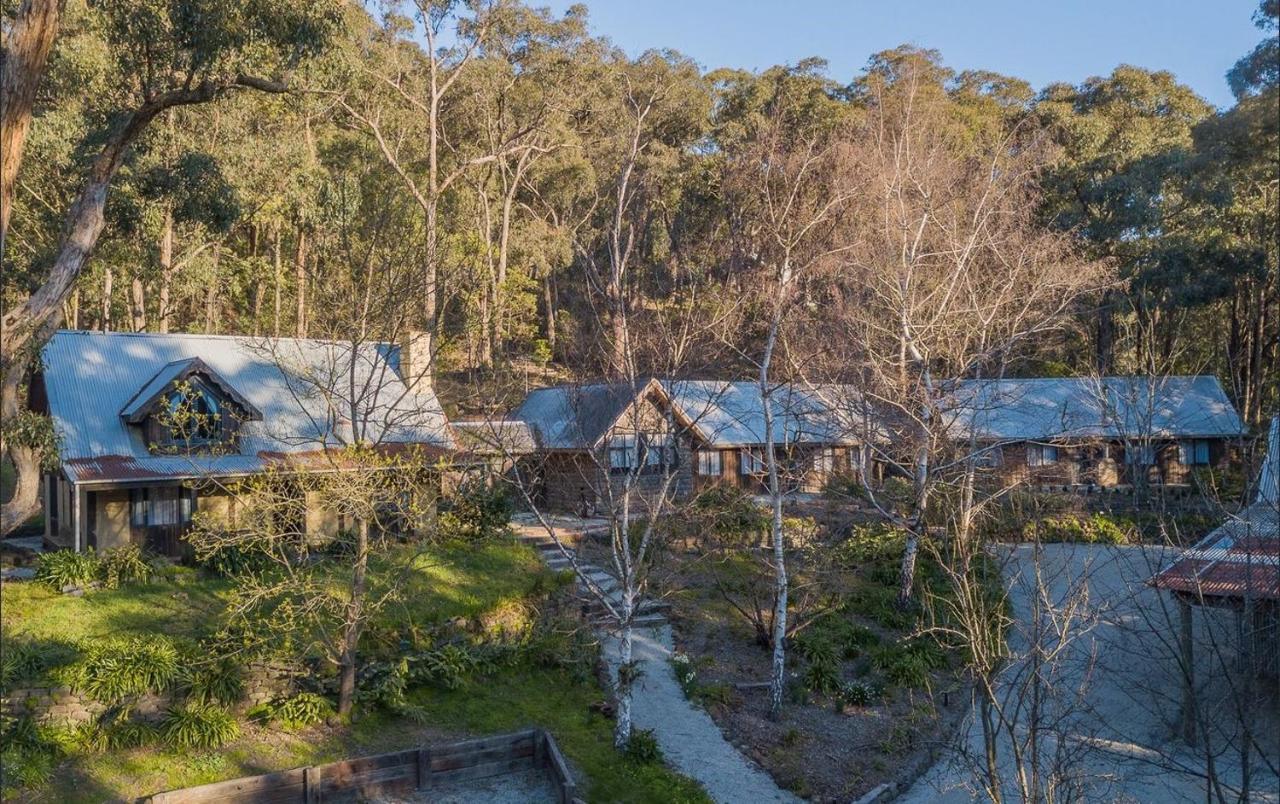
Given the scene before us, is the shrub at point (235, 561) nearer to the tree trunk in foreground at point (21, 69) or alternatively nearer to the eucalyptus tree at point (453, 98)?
the tree trunk in foreground at point (21, 69)

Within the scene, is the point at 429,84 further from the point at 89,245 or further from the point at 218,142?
the point at 89,245

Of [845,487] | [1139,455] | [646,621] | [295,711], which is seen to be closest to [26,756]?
[295,711]

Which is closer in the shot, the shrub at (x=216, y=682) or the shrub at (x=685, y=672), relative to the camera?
the shrub at (x=216, y=682)

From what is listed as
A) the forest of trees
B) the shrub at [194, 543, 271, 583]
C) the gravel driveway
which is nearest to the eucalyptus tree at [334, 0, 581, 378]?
the forest of trees

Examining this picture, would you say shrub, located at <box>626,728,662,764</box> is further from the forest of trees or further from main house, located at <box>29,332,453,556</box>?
main house, located at <box>29,332,453,556</box>

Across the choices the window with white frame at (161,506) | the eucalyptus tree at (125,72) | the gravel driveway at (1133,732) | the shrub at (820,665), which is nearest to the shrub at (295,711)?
Result: the eucalyptus tree at (125,72)

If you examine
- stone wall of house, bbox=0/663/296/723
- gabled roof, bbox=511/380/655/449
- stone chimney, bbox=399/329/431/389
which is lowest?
stone wall of house, bbox=0/663/296/723
